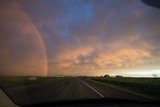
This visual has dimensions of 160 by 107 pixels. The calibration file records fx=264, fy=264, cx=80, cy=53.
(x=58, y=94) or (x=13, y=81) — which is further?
(x=13, y=81)

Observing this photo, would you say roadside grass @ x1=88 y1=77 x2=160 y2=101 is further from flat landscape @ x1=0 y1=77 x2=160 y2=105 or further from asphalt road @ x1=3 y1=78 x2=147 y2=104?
asphalt road @ x1=3 y1=78 x2=147 y2=104

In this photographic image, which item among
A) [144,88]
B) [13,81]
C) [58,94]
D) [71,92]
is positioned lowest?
[58,94]

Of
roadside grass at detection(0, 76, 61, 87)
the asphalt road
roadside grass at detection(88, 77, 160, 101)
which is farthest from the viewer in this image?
roadside grass at detection(88, 77, 160, 101)

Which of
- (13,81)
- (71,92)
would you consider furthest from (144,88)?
(13,81)

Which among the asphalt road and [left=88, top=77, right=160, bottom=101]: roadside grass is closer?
the asphalt road

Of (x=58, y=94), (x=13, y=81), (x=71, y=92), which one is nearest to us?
(x=58, y=94)

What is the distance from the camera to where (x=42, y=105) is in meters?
5.91

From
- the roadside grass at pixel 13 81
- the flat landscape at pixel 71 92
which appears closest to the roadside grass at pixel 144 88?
the flat landscape at pixel 71 92

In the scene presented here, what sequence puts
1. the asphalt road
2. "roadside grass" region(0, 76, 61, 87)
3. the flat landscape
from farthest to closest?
the asphalt road → the flat landscape → "roadside grass" region(0, 76, 61, 87)

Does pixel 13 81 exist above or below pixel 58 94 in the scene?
above

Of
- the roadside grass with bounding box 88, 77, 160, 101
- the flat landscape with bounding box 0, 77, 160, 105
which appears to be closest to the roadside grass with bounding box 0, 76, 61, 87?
the flat landscape with bounding box 0, 77, 160, 105

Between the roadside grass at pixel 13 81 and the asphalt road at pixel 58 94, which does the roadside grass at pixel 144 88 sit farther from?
the roadside grass at pixel 13 81

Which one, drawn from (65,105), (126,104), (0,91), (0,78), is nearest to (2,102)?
(0,91)

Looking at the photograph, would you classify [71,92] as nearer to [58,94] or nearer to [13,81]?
[58,94]
